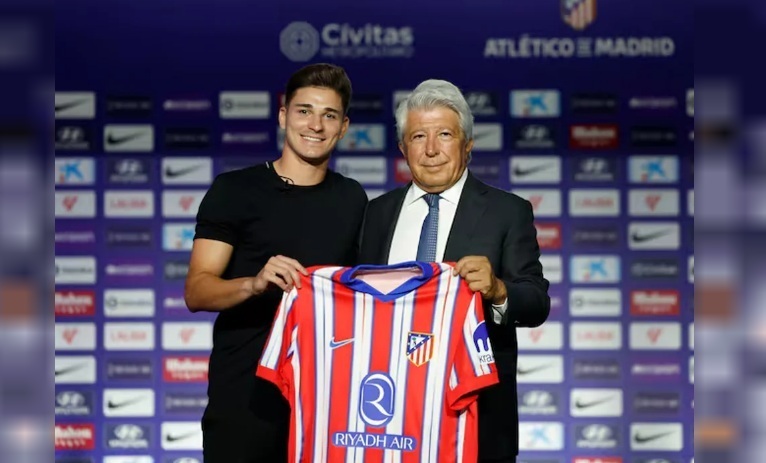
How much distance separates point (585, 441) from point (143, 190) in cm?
264

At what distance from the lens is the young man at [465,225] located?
270 centimetres

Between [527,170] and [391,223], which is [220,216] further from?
[527,170]

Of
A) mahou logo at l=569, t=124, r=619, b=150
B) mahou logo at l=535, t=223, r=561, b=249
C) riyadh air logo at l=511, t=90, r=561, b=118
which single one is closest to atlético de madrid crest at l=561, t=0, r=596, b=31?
riyadh air logo at l=511, t=90, r=561, b=118

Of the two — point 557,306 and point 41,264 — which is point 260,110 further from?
point 41,264

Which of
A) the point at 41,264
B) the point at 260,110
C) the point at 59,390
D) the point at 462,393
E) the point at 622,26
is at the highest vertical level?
the point at 622,26

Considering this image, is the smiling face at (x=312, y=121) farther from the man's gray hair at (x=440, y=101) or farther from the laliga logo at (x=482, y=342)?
the laliga logo at (x=482, y=342)

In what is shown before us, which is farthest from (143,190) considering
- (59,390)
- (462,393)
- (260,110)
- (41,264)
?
(41,264)

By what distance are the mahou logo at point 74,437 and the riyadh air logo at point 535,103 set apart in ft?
9.05

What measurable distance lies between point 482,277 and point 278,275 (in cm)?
55

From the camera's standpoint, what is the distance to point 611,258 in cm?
512

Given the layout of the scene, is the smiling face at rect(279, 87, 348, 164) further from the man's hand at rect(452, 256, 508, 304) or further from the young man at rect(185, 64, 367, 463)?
the man's hand at rect(452, 256, 508, 304)

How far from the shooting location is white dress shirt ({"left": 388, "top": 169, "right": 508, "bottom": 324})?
2.76m

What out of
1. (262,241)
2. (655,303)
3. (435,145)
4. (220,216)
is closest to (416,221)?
(435,145)

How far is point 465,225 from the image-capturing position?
8.94 ft
